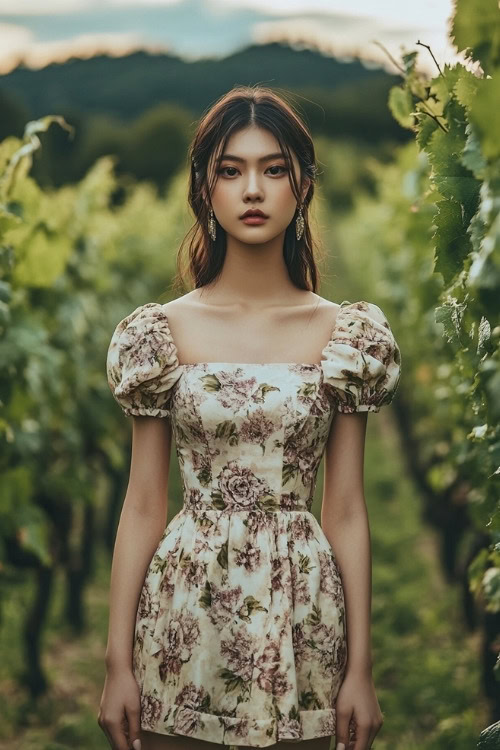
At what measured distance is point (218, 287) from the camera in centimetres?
268

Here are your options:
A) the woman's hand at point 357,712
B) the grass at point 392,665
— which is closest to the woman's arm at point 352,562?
the woman's hand at point 357,712

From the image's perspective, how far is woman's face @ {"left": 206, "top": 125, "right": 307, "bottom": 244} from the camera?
249cm

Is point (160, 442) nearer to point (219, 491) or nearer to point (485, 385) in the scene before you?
point (219, 491)

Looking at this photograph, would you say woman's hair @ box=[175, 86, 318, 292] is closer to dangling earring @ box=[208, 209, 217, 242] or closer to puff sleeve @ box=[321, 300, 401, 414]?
dangling earring @ box=[208, 209, 217, 242]

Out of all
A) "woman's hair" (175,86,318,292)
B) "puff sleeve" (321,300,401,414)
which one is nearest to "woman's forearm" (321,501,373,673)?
"puff sleeve" (321,300,401,414)

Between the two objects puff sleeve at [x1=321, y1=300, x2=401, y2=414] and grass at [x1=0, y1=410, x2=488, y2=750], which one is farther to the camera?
grass at [x1=0, y1=410, x2=488, y2=750]

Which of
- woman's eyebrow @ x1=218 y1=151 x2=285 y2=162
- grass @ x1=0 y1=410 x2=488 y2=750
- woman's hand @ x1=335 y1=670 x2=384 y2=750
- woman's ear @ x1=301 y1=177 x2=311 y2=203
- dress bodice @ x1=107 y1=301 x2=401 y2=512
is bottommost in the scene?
grass @ x1=0 y1=410 x2=488 y2=750

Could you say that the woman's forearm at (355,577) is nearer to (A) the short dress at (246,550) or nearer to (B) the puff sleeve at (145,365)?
(A) the short dress at (246,550)

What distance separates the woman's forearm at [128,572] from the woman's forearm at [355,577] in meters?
0.43

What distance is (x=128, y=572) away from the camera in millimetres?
2484

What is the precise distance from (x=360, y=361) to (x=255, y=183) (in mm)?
468

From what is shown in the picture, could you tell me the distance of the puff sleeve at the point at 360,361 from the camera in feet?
8.09

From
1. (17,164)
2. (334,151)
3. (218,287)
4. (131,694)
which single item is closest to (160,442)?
(218,287)

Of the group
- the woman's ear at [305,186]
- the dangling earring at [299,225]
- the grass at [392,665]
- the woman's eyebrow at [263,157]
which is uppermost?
the woman's eyebrow at [263,157]
